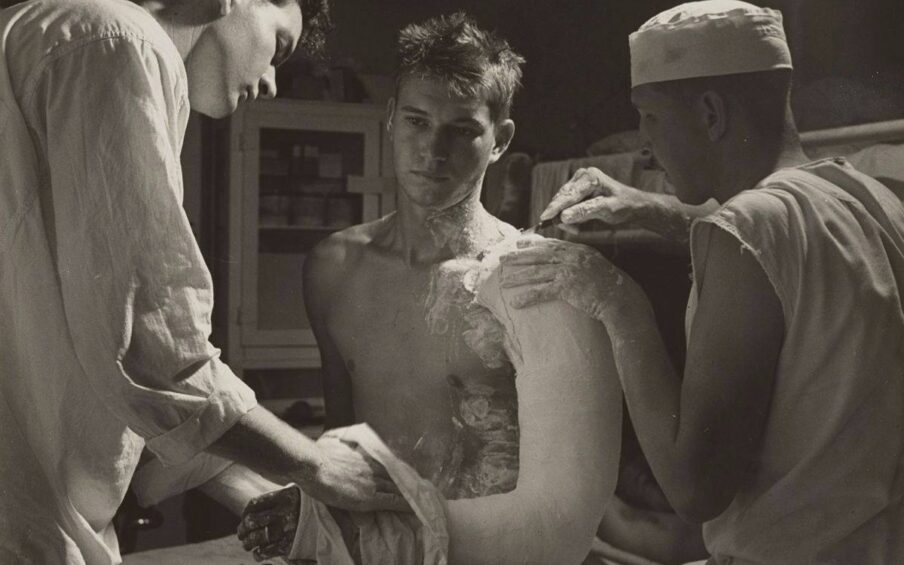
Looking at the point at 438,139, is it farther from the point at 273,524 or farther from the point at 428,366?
the point at 273,524

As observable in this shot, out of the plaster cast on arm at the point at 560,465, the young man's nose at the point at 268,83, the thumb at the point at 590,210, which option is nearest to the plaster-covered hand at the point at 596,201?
the thumb at the point at 590,210

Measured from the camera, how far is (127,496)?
4.45ft

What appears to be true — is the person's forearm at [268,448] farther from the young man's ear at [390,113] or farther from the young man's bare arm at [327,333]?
the young man's ear at [390,113]

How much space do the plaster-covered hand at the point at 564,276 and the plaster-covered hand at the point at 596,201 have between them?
4cm

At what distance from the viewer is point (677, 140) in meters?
1.09

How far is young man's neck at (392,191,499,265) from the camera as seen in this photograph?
4.47ft

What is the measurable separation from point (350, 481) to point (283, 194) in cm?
44

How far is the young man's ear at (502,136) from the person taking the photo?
1.34 meters

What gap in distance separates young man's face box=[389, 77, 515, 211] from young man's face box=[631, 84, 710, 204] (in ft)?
0.87

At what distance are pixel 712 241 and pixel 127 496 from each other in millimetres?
888

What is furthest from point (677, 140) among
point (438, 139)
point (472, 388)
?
point (472, 388)

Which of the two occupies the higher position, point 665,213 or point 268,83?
point 268,83

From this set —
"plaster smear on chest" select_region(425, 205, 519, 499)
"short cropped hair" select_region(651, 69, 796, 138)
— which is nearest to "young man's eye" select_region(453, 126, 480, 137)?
"plaster smear on chest" select_region(425, 205, 519, 499)

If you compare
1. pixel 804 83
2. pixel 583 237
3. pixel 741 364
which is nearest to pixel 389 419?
pixel 583 237
